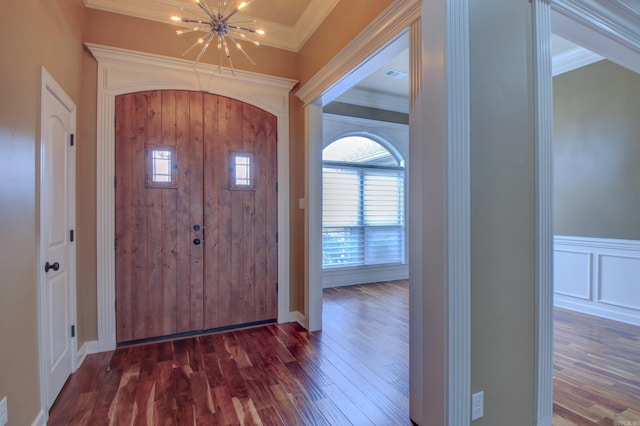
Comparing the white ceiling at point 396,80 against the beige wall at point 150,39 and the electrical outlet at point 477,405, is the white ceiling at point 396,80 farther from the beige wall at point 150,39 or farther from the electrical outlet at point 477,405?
the electrical outlet at point 477,405

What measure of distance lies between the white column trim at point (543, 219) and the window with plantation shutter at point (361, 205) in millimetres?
3639

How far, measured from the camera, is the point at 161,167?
3.08 metres

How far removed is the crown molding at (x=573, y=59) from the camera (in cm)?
381

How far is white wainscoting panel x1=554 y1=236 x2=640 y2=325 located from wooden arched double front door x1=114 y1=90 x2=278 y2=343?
3.88m

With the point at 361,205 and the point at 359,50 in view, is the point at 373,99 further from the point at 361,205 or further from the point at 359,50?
the point at 359,50

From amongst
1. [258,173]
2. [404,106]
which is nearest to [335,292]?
[258,173]

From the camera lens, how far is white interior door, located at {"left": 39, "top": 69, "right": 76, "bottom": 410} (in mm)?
1941

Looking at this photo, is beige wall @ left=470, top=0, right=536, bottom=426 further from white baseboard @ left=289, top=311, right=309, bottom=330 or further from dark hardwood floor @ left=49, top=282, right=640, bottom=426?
white baseboard @ left=289, top=311, right=309, bottom=330

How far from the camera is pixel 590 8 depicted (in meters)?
1.99

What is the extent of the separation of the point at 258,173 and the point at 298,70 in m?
1.35

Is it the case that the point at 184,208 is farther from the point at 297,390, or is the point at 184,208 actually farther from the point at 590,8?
the point at 590,8

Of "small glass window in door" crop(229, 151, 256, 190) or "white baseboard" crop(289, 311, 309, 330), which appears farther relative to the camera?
"white baseboard" crop(289, 311, 309, 330)

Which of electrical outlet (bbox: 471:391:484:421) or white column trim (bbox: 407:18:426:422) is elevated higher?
white column trim (bbox: 407:18:426:422)

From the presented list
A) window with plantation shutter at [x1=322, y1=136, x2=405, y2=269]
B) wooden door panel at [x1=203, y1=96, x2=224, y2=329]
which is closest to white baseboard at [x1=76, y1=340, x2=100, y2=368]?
wooden door panel at [x1=203, y1=96, x2=224, y2=329]
